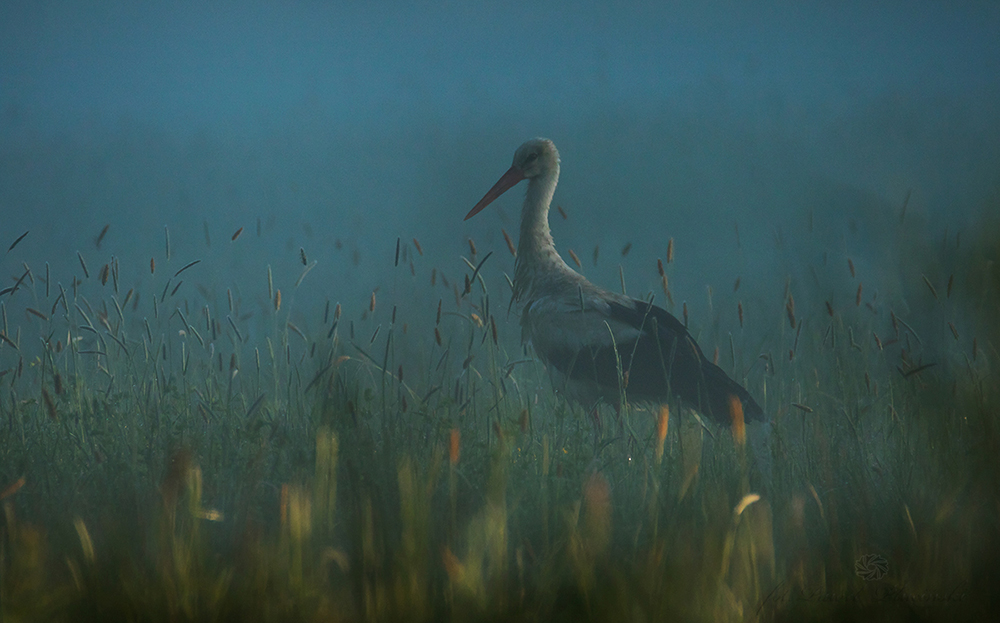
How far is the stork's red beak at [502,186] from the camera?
135 inches

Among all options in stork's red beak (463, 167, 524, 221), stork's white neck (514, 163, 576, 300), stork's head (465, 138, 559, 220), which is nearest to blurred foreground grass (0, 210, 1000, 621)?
stork's white neck (514, 163, 576, 300)

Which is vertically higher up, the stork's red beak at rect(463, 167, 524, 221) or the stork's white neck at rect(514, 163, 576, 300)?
the stork's red beak at rect(463, 167, 524, 221)

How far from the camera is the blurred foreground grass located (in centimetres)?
129

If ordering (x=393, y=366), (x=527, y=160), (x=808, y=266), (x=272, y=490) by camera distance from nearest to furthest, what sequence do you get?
(x=272, y=490)
(x=393, y=366)
(x=808, y=266)
(x=527, y=160)

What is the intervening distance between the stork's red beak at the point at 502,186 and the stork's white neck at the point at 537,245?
0.37ft

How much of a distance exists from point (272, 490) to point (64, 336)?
1.42 meters

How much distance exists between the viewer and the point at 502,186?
359cm

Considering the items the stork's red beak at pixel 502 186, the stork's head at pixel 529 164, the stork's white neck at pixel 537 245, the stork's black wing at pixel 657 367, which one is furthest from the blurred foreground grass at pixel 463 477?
the stork's head at pixel 529 164

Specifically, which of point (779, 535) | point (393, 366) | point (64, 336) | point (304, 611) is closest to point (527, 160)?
point (393, 366)

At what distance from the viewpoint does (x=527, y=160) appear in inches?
143

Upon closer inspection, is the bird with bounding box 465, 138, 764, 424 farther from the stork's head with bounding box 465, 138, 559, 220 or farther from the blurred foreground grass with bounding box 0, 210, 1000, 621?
the blurred foreground grass with bounding box 0, 210, 1000, 621

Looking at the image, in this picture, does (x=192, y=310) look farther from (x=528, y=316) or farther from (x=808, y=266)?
(x=808, y=266)

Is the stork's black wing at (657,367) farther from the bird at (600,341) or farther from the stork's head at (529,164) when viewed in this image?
the stork's head at (529,164)

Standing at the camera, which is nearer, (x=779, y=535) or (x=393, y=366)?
(x=779, y=535)
